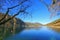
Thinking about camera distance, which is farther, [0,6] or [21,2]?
[0,6]

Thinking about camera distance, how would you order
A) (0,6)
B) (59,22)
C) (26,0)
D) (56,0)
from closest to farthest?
(56,0), (26,0), (0,6), (59,22)

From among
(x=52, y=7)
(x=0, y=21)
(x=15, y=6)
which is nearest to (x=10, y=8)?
(x=15, y=6)

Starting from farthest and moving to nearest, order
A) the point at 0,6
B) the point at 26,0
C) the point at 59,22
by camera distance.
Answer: the point at 59,22
the point at 0,6
the point at 26,0

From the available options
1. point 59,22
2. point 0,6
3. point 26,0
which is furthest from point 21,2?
point 59,22

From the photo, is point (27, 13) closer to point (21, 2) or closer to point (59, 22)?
→ point (21, 2)

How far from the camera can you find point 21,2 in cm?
524

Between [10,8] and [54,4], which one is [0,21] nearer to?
[10,8]

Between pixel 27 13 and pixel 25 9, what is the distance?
141 mm

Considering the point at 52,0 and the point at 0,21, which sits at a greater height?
the point at 52,0

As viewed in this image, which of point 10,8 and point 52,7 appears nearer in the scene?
point 52,7

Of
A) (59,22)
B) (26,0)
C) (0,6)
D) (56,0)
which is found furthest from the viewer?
(59,22)

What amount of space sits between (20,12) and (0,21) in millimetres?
638

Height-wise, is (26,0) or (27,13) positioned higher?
(26,0)

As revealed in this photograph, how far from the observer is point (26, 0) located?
516 centimetres
